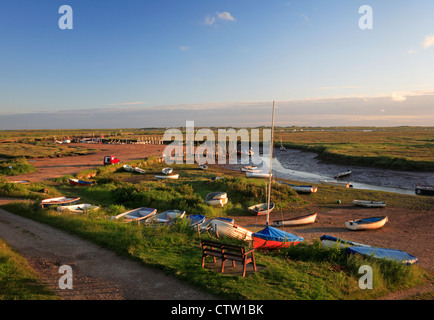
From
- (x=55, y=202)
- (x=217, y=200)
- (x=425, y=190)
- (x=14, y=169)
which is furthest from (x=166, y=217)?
(x=425, y=190)

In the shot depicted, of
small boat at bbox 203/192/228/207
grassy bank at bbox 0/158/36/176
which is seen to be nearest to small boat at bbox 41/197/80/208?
small boat at bbox 203/192/228/207

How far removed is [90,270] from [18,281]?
1853mm

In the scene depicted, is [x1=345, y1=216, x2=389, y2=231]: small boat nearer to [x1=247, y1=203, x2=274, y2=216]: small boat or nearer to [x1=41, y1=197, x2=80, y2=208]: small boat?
[x1=247, y1=203, x2=274, y2=216]: small boat

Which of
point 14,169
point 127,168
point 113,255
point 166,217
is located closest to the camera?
point 113,255

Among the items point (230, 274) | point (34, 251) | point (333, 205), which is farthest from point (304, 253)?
point (333, 205)

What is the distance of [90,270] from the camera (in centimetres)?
880

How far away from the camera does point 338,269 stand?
955cm

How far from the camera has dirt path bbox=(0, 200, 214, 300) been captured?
740 cm

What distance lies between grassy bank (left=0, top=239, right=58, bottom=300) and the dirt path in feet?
0.77

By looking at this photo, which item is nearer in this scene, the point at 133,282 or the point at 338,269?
the point at 133,282

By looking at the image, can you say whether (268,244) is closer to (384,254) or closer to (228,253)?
(228,253)

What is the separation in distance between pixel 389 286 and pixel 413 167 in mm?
45588

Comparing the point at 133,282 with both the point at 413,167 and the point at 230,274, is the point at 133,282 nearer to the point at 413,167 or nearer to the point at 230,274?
the point at 230,274

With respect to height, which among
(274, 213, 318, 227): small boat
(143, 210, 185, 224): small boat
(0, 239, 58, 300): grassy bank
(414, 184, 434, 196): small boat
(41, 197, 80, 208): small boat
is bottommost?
(414, 184, 434, 196): small boat
